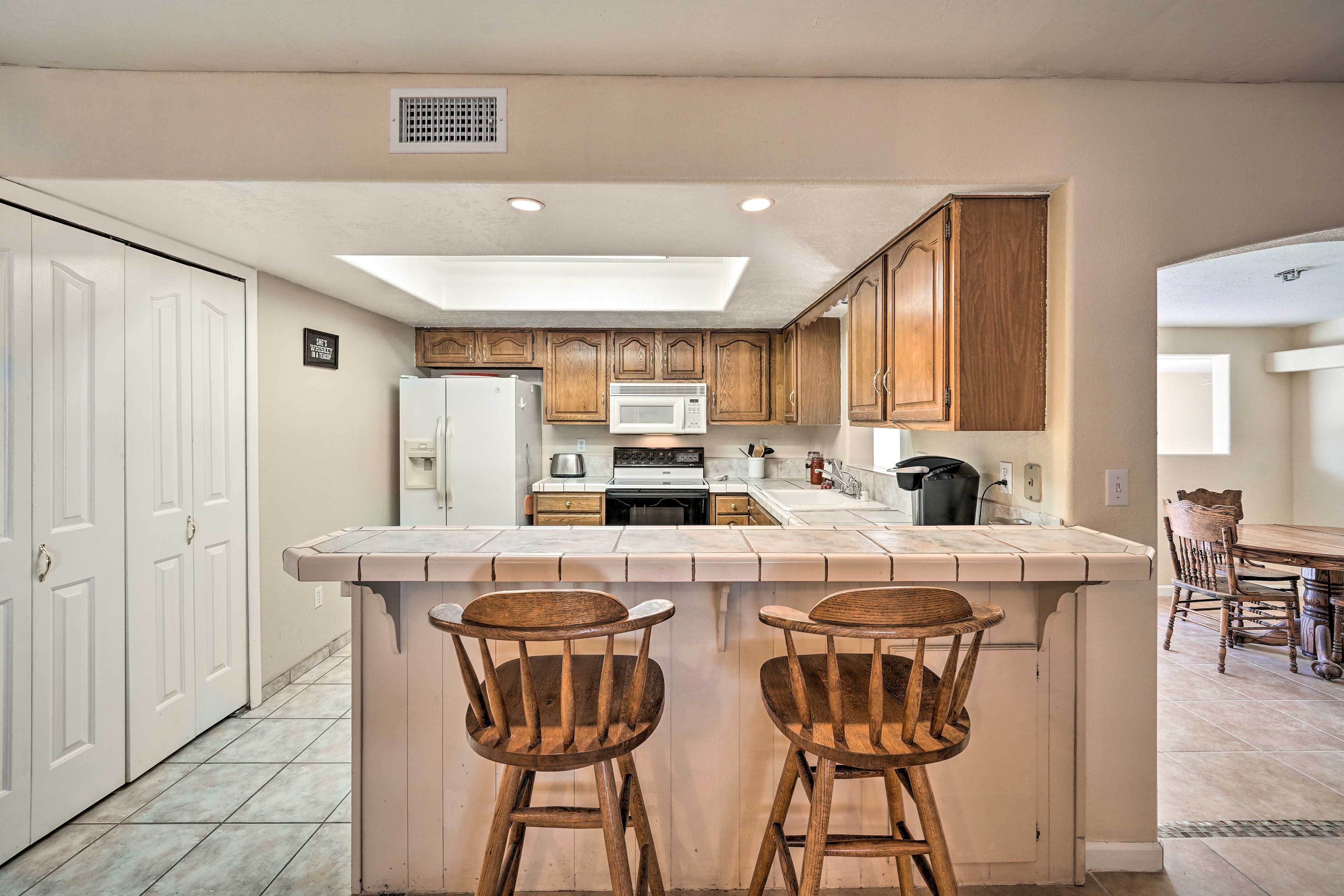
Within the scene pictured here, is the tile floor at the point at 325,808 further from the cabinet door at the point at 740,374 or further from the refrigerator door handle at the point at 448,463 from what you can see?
the cabinet door at the point at 740,374

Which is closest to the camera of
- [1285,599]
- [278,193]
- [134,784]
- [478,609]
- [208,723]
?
[478,609]

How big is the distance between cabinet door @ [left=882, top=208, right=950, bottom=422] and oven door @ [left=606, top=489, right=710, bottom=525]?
1985mm

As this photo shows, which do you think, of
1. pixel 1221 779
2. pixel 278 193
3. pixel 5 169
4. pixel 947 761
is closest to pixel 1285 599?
pixel 1221 779

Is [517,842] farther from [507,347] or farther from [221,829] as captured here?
[507,347]

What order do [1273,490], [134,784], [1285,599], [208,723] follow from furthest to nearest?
[1273,490] < [1285,599] < [208,723] < [134,784]

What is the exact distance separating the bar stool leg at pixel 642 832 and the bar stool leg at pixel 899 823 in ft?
1.73

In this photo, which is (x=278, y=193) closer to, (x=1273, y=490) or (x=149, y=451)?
(x=149, y=451)

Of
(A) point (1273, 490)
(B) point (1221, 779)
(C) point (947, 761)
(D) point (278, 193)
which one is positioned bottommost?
(B) point (1221, 779)

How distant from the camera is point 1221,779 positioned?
7.36 ft

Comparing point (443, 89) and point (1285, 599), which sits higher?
point (443, 89)

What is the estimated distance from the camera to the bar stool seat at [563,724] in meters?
1.13

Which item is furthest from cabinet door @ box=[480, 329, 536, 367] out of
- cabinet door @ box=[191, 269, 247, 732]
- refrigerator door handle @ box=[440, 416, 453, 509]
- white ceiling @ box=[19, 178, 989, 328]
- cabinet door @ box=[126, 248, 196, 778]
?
cabinet door @ box=[126, 248, 196, 778]

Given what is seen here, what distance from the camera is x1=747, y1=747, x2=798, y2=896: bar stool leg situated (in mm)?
1361

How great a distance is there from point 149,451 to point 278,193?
3.85 ft
